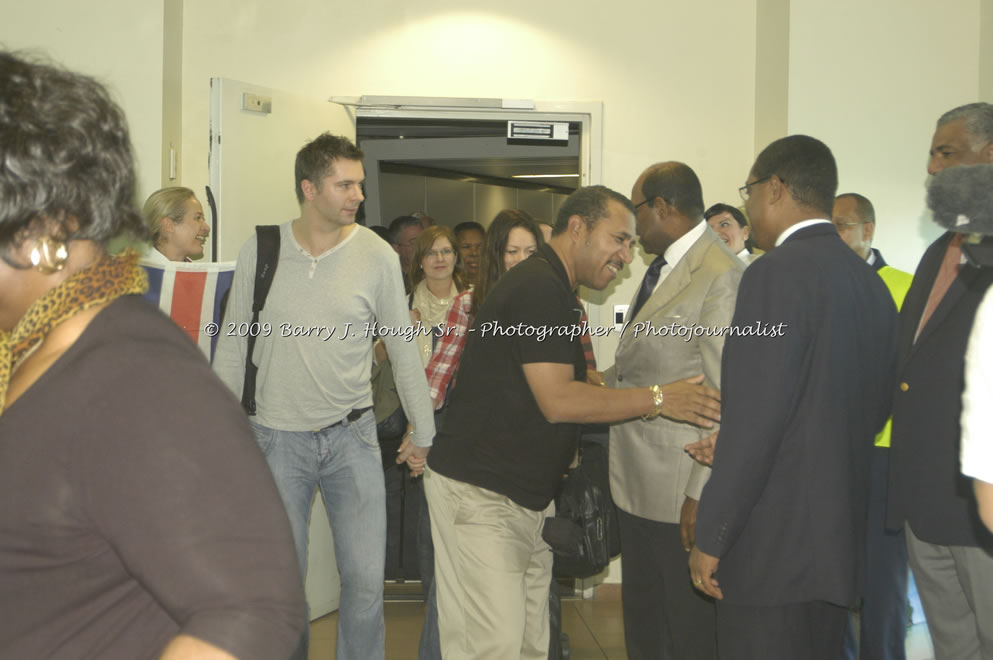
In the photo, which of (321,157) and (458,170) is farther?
(458,170)

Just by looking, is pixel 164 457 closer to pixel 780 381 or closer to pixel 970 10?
pixel 780 381

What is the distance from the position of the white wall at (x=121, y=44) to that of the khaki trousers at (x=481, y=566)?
2506 millimetres

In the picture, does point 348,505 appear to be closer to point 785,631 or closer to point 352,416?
point 352,416

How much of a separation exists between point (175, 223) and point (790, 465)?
251 centimetres

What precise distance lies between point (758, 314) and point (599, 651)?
237cm

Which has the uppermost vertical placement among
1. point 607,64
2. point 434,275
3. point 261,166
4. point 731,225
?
point 607,64

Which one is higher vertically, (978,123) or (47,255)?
(978,123)

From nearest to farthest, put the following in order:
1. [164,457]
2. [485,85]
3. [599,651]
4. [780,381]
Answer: [164,457]
[780,381]
[599,651]
[485,85]

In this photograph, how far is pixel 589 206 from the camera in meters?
2.67

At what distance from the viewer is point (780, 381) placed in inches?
78.9

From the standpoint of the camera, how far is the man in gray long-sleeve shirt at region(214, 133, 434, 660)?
300cm

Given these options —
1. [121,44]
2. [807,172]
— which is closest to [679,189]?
[807,172]

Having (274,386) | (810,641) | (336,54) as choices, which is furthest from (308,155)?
(810,641)

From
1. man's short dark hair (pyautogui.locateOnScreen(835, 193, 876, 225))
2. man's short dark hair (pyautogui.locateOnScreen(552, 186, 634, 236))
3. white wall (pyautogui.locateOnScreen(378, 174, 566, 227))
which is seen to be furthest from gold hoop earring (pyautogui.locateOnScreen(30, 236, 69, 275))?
white wall (pyautogui.locateOnScreen(378, 174, 566, 227))
